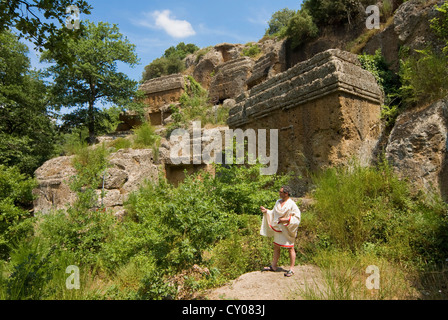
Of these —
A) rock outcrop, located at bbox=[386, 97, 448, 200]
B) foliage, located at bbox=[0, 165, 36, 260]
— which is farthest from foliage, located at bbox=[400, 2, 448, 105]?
foliage, located at bbox=[0, 165, 36, 260]

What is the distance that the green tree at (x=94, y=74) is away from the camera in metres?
13.4

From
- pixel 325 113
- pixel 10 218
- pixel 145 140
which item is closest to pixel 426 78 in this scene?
pixel 325 113

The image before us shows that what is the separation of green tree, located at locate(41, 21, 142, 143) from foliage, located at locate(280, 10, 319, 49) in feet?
28.7

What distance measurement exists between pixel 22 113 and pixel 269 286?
13.8 metres

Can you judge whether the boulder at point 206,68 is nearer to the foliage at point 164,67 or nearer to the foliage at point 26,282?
the foliage at point 164,67

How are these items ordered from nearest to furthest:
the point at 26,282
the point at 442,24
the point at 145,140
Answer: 1. the point at 26,282
2. the point at 442,24
3. the point at 145,140

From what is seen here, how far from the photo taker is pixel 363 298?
9.19 ft

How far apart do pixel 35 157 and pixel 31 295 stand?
438 inches

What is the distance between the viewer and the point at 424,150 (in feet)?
14.8

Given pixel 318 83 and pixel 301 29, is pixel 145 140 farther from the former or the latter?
pixel 301 29

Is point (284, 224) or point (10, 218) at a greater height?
point (284, 224)

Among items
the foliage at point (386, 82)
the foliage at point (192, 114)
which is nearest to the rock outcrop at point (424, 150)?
the foliage at point (386, 82)

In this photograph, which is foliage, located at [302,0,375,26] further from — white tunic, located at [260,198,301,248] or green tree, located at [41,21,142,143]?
white tunic, located at [260,198,301,248]

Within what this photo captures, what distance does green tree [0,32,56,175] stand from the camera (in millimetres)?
11367
